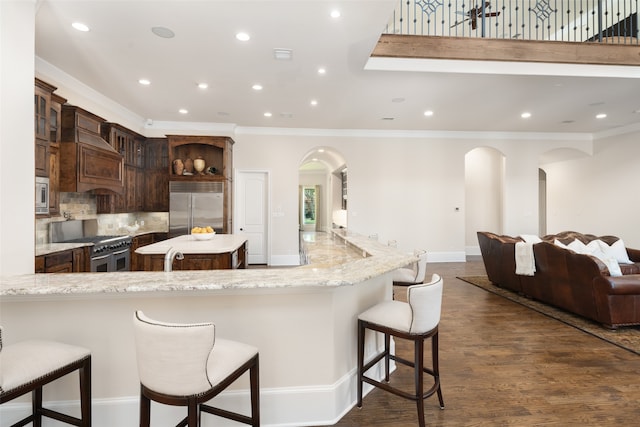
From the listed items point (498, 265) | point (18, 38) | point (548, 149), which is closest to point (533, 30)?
point (548, 149)

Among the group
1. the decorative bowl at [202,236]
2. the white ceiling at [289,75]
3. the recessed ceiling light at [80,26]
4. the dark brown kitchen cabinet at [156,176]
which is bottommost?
the decorative bowl at [202,236]

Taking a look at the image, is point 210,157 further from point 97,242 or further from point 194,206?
point 97,242

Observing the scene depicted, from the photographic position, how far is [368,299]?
7.55 feet

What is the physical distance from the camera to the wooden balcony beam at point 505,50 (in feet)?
12.8

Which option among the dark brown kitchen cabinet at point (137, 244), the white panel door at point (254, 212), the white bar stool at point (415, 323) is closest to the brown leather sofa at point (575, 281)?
the white bar stool at point (415, 323)

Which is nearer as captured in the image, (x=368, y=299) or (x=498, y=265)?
(x=368, y=299)

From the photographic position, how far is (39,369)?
4.56 ft

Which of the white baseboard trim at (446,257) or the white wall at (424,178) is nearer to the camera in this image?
the white wall at (424,178)

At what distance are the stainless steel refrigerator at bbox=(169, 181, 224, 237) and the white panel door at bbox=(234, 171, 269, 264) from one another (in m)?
0.88

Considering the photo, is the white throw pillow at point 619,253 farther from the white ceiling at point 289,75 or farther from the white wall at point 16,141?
the white wall at point 16,141

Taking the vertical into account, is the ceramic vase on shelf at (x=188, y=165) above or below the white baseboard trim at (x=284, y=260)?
above

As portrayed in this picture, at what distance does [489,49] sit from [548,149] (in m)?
5.07

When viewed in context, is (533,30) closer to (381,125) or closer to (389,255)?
(381,125)

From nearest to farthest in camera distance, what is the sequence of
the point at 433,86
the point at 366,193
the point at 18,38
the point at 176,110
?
the point at 18,38 → the point at 433,86 → the point at 176,110 → the point at 366,193
